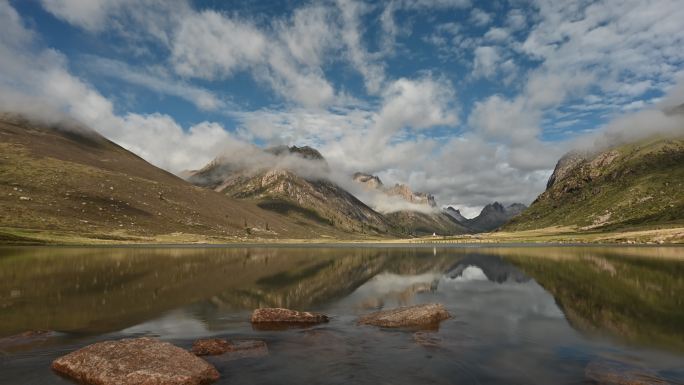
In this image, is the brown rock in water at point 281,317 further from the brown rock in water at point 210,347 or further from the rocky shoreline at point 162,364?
the brown rock in water at point 210,347

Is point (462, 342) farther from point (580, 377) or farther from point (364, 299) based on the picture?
point (364, 299)

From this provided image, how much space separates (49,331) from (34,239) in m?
170

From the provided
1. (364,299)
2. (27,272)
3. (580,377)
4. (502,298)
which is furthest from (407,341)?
(27,272)

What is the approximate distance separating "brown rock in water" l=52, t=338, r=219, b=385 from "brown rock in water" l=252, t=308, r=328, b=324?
12.1m

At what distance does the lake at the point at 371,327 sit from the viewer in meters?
22.2

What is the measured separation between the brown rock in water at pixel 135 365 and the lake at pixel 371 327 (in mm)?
933

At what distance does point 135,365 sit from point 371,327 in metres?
18.3

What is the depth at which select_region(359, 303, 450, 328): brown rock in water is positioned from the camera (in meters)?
34.1

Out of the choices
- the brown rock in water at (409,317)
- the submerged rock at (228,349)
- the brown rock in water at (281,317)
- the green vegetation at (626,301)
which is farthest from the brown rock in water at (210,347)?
the green vegetation at (626,301)

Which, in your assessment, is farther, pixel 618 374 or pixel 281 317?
pixel 281 317

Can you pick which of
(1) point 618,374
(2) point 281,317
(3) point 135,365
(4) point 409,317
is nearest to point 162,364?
(3) point 135,365

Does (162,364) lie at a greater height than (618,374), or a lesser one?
greater

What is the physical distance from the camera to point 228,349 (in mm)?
25578

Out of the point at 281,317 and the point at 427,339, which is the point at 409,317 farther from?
the point at 281,317
